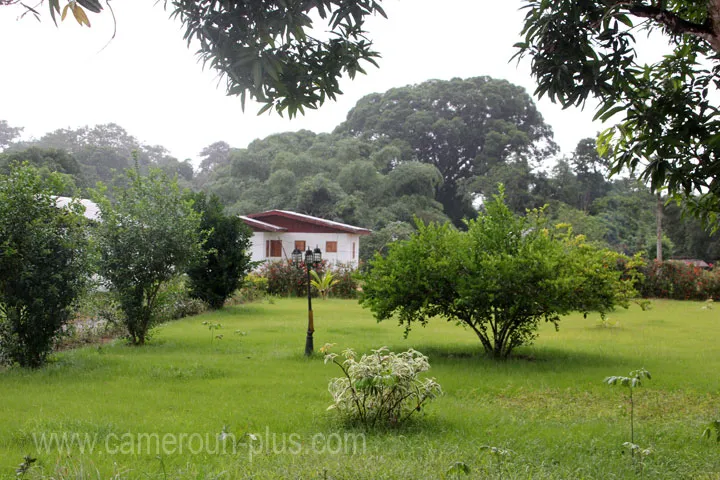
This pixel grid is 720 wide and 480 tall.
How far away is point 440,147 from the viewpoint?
45.7m

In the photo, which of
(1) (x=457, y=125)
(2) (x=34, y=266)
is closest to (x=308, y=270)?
(2) (x=34, y=266)

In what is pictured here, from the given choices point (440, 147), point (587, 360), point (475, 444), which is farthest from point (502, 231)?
point (440, 147)

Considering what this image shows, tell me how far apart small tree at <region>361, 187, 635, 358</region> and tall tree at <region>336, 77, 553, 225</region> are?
3407 cm

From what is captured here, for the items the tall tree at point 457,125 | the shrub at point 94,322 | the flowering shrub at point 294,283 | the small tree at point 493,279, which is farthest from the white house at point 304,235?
the small tree at point 493,279

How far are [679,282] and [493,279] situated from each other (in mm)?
17666

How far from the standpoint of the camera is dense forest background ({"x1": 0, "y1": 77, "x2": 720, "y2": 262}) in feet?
120

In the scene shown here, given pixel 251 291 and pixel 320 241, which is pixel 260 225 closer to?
pixel 320 241

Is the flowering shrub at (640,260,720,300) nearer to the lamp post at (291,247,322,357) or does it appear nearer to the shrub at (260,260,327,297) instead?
the shrub at (260,260,327,297)

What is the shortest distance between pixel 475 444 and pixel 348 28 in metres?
3.13

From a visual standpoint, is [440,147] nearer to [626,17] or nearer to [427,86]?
[427,86]

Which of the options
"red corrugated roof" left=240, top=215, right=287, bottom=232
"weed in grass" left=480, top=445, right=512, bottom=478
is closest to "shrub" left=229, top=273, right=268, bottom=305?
"red corrugated roof" left=240, top=215, right=287, bottom=232

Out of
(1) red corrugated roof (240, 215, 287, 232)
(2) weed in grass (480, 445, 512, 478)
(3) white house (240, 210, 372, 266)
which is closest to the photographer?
(2) weed in grass (480, 445, 512, 478)

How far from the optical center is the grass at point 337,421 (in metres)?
4.20

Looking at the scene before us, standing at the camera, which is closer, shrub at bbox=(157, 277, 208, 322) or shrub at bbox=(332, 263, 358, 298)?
shrub at bbox=(157, 277, 208, 322)
